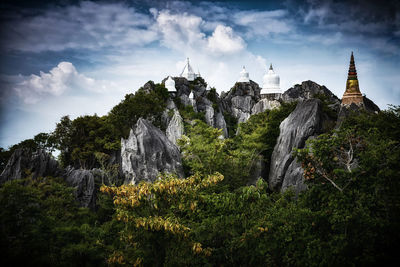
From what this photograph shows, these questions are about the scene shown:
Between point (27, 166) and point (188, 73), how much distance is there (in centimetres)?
3806

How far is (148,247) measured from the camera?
8555 millimetres

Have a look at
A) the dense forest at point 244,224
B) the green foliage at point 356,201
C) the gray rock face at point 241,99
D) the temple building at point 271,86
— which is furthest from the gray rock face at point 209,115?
the green foliage at point 356,201

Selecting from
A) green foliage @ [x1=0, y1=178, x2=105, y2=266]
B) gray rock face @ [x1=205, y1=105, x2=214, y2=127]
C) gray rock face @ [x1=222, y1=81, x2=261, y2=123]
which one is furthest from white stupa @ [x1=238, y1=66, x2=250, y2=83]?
green foliage @ [x1=0, y1=178, x2=105, y2=266]

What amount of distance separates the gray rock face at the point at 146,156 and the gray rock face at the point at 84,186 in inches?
95.3

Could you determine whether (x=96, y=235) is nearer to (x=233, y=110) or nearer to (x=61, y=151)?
(x=61, y=151)

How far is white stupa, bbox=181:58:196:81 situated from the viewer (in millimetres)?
52047

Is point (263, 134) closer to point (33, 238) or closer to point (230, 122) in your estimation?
point (33, 238)

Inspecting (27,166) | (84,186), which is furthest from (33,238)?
(27,166)

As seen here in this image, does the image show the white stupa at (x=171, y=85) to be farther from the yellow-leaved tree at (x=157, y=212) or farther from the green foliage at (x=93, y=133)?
the yellow-leaved tree at (x=157, y=212)

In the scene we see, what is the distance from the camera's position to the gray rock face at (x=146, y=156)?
18938 millimetres

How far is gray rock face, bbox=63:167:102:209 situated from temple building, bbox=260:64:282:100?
1525 inches

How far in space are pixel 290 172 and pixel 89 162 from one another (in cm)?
2106

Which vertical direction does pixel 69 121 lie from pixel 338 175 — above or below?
above

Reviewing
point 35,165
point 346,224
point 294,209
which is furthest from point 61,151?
point 346,224
